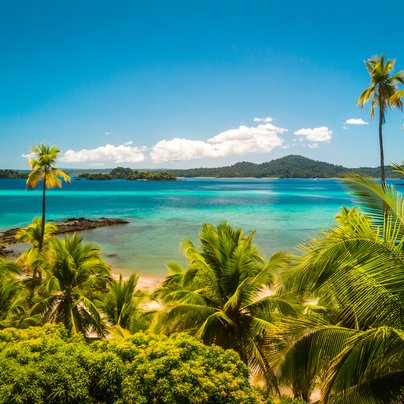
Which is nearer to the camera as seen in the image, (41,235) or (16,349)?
(16,349)

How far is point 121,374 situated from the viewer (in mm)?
7070

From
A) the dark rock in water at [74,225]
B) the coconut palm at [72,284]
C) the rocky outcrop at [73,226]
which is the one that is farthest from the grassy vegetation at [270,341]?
the dark rock in water at [74,225]

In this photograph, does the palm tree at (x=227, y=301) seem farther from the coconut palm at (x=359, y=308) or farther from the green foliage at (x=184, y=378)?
the coconut palm at (x=359, y=308)

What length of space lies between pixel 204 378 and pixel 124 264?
93.8ft

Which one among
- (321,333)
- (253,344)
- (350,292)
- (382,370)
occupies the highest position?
(350,292)

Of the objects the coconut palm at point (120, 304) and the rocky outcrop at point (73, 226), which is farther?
the rocky outcrop at point (73, 226)

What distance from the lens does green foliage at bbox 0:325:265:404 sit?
6.49m

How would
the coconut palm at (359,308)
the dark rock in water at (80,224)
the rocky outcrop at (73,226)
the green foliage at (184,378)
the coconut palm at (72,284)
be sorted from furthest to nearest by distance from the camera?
the dark rock in water at (80,224) → the rocky outcrop at (73,226) → the coconut palm at (72,284) → the green foliage at (184,378) → the coconut palm at (359,308)

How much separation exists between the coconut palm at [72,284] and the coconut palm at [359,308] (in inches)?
381

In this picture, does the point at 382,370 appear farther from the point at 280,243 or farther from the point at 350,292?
the point at 280,243

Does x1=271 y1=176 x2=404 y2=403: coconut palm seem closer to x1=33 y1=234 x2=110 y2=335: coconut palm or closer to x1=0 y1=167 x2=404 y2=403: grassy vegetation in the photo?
x1=0 y1=167 x2=404 y2=403: grassy vegetation

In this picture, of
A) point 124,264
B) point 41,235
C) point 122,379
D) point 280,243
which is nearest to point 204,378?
point 122,379

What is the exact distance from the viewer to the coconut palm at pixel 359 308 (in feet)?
18.0

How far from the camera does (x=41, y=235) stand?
78.9 ft
